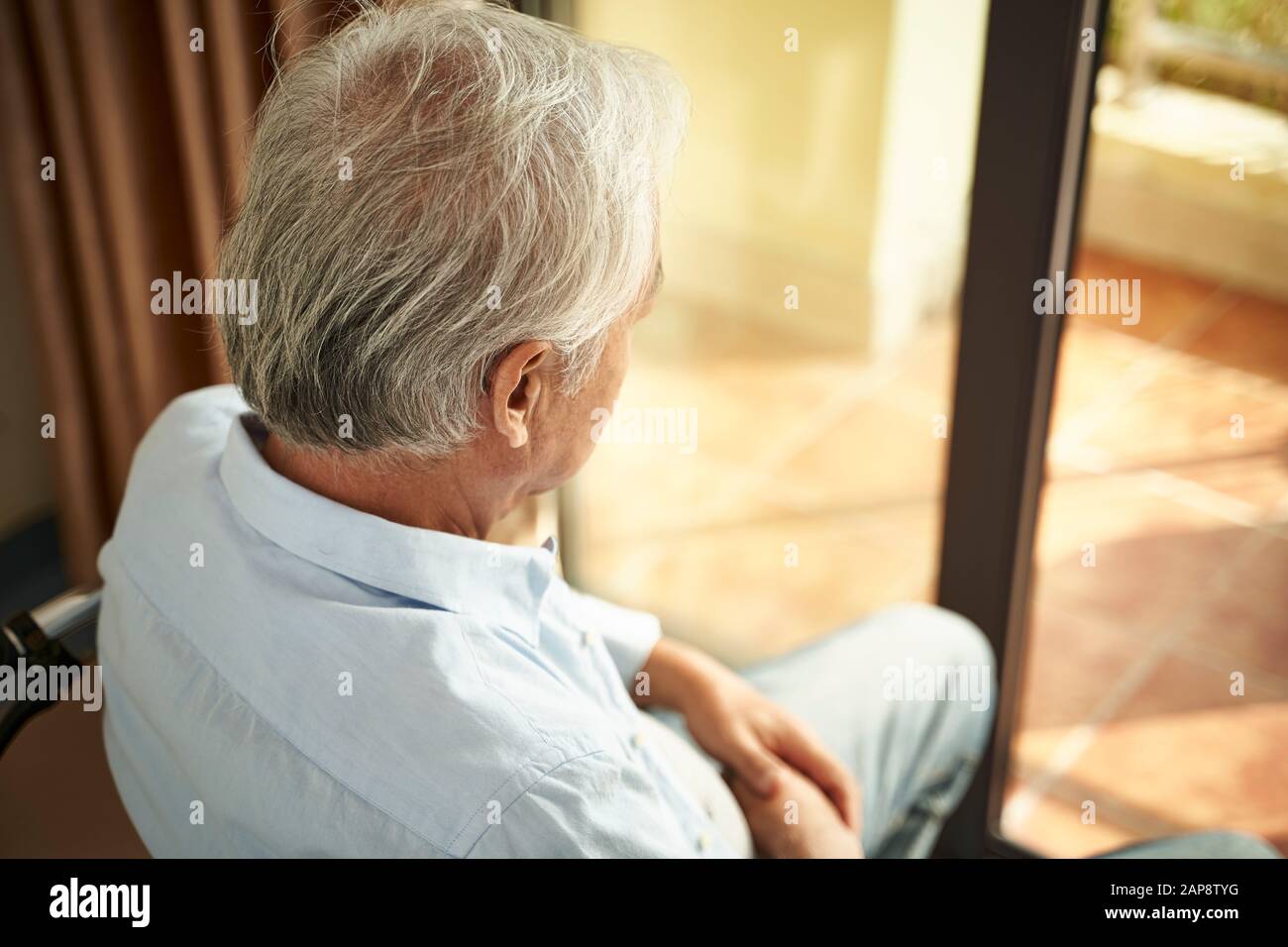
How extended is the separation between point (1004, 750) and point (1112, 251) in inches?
27.7

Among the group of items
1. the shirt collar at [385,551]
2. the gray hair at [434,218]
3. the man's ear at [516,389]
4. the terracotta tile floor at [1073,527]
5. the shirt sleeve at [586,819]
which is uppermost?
the gray hair at [434,218]

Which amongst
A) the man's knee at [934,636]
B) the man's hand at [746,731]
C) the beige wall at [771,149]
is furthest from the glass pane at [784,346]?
the man's hand at [746,731]

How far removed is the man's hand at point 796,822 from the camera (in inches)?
47.9

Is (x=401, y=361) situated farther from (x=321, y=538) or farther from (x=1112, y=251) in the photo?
(x=1112, y=251)

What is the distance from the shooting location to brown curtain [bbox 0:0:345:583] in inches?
67.8

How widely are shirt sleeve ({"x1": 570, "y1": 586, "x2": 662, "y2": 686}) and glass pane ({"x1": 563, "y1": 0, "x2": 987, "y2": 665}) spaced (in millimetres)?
749

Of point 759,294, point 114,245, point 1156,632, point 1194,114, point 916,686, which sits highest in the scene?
point 1194,114

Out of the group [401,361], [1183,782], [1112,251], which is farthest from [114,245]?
[1183,782]

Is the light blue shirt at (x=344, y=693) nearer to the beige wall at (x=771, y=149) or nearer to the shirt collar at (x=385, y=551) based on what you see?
the shirt collar at (x=385, y=551)

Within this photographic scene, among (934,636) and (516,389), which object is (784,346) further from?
(516,389)

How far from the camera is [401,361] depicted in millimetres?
930

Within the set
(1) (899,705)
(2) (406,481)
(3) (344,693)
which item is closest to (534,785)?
(3) (344,693)

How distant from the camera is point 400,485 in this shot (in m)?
1.02

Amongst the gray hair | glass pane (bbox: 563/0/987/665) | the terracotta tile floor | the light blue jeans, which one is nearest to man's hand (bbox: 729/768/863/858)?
the light blue jeans
